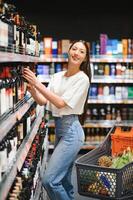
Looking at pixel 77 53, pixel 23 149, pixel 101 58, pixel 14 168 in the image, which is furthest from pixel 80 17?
pixel 14 168

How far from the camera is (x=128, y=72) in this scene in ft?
23.7

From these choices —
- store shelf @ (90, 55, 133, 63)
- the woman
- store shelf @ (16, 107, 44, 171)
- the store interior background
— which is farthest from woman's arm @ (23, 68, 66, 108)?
the store interior background

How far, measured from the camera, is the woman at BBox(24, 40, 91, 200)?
11.8 ft

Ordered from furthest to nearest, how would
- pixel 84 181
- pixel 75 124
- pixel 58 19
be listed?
pixel 58 19, pixel 75 124, pixel 84 181

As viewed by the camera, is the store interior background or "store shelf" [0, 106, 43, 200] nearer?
"store shelf" [0, 106, 43, 200]

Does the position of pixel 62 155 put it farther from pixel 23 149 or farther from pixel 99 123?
pixel 99 123

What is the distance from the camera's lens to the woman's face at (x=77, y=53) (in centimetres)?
376

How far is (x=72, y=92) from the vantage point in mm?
3619

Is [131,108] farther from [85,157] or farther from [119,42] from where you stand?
[85,157]

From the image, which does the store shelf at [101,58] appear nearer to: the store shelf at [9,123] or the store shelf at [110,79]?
the store shelf at [110,79]

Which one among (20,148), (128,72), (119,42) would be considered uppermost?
(119,42)

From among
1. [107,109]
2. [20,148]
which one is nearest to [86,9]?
[107,109]

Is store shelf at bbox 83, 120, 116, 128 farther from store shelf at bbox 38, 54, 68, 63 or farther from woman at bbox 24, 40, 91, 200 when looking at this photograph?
woman at bbox 24, 40, 91, 200

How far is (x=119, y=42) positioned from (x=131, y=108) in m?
1.22
